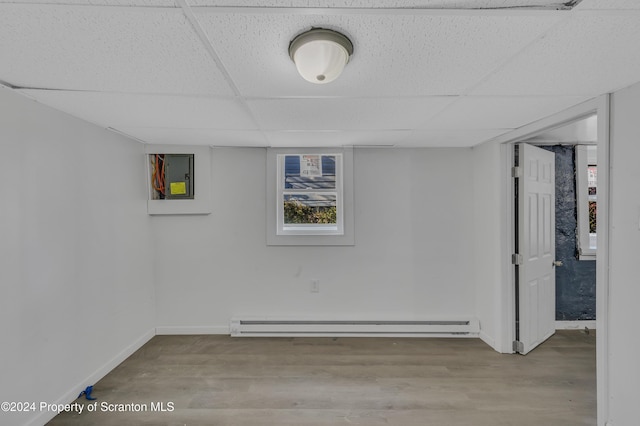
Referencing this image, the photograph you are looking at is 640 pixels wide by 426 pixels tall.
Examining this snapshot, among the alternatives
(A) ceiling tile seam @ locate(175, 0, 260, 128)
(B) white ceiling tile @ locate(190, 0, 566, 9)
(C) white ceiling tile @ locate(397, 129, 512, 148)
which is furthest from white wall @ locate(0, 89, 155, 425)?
(C) white ceiling tile @ locate(397, 129, 512, 148)

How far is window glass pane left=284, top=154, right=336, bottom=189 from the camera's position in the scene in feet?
10.8

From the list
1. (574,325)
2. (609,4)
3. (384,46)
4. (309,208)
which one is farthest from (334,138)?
(574,325)

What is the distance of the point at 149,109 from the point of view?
6.25 ft

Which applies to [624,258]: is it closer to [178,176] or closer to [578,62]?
[578,62]

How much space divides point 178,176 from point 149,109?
1.26 metres

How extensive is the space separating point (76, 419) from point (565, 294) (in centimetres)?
467

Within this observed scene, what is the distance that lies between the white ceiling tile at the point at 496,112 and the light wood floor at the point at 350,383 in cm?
207

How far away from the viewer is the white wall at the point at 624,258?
154cm

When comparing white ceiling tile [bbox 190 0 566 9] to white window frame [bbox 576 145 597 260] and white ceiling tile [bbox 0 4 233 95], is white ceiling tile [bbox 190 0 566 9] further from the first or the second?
white window frame [bbox 576 145 597 260]

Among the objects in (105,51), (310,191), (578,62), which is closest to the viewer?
(105,51)

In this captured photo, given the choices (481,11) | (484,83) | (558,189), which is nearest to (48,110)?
(481,11)

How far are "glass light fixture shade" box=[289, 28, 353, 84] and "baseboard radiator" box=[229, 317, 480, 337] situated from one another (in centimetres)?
261

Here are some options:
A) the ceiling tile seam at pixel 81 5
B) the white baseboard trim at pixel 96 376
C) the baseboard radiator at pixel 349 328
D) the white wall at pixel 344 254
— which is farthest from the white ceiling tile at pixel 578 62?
the white baseboard trim at pixel 96 376

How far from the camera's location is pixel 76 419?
1866 mm
